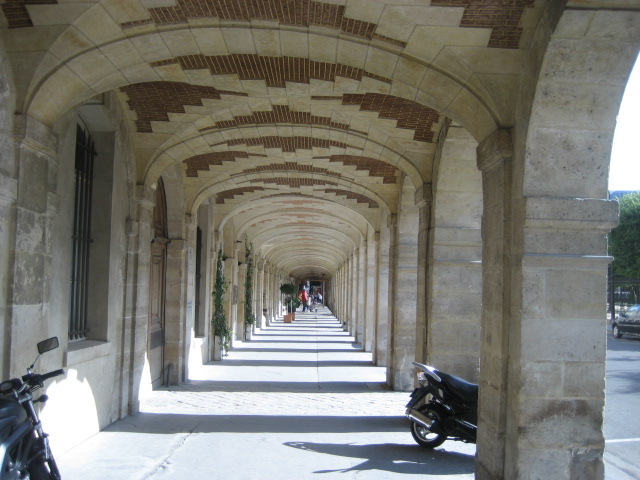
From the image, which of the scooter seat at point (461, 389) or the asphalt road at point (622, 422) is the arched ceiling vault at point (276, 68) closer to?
the scooter seat at point (461, 389)

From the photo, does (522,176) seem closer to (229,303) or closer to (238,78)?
(238,78)

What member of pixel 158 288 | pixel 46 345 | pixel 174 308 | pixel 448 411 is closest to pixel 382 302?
pixel 174 308

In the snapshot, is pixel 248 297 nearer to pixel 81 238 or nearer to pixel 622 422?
pixel 622 422

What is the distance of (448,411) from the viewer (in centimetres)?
576

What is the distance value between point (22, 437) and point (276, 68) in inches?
148

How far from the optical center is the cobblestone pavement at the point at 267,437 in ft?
16.7

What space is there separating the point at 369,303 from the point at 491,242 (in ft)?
36.6

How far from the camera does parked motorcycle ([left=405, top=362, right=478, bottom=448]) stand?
5.66m

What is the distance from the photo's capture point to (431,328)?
702 cm

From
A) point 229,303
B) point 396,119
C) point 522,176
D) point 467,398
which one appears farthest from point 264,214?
point 522,176

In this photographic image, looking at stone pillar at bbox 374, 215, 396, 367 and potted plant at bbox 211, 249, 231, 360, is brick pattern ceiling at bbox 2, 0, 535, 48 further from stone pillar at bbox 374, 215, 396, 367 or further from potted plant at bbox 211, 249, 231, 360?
potted plant at bbox 211, 249, 231, 360

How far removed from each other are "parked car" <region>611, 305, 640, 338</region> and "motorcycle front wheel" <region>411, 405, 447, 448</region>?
19498 mm

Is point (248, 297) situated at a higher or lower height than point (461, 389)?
higher

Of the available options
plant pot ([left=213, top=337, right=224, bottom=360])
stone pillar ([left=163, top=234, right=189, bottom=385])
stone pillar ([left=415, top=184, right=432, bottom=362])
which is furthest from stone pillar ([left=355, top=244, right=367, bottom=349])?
stone pillar ([left=415, top=184, right=432, bottom=362])
